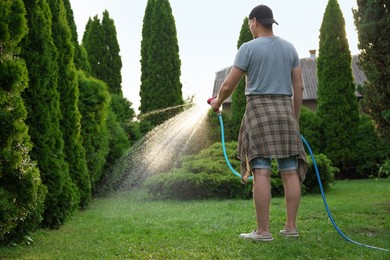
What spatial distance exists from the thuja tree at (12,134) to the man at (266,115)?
5.51ft

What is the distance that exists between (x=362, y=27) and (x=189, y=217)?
310 centimetres

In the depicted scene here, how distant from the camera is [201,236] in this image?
15.3ft

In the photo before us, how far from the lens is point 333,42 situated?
50.4 feet

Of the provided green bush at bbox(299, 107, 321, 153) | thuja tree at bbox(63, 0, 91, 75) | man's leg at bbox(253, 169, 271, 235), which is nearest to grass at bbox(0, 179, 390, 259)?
man's leg at bbox(253, 169, 271, 235)

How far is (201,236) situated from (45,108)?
2.11m

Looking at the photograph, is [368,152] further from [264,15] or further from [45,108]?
[45,108]

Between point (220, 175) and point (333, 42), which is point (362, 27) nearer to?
point (220, 175)

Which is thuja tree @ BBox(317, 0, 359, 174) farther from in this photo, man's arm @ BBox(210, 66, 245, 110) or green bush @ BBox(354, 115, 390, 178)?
man's arm @ BBox(210, 66, 245, 110)

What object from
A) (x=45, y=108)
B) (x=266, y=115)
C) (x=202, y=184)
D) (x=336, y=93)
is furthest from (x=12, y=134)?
(x=336, y=93)

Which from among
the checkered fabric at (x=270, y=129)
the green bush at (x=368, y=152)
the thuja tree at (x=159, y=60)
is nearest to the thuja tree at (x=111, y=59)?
the thuja tree at (x=159, y=60)

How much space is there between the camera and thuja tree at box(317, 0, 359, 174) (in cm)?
1488

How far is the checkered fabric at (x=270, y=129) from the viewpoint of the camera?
4.25 m

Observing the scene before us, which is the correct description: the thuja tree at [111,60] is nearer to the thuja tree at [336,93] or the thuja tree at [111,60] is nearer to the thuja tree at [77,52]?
the thuja tree at [77,52]

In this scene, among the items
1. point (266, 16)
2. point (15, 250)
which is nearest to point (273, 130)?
point (266, 16)
